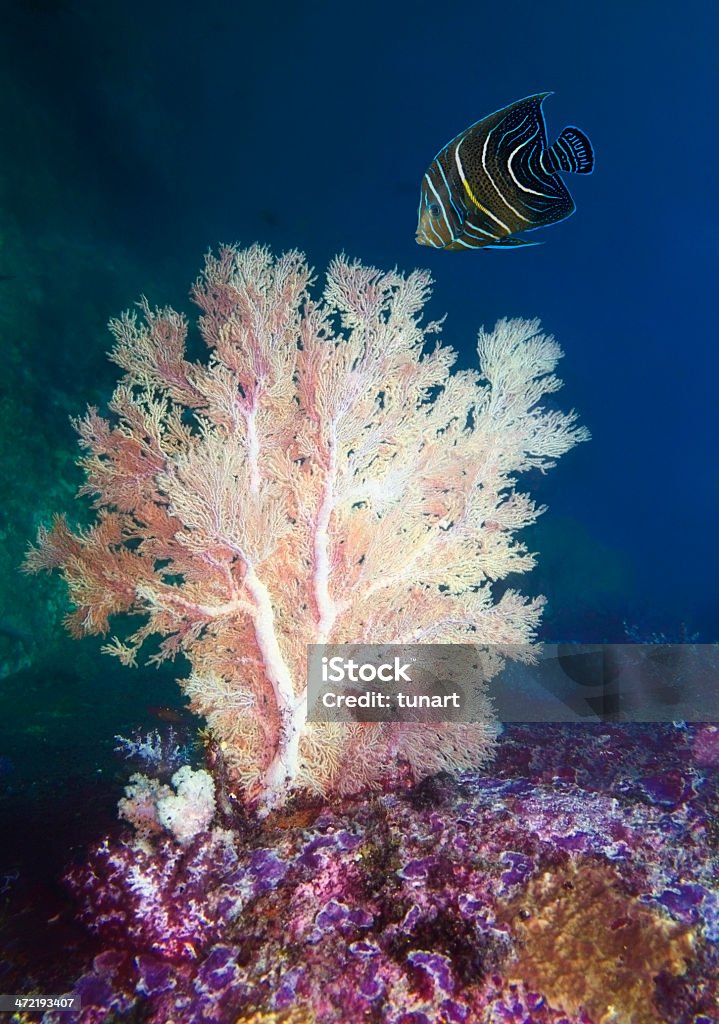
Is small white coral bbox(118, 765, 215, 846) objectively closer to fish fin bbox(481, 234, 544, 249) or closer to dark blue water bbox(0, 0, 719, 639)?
fish fin bbox(481, 234, 544, 249)

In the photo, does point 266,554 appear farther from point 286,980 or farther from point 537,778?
point 537,778

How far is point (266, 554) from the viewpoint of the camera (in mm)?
3240

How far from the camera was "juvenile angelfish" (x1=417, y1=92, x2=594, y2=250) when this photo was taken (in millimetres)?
1579

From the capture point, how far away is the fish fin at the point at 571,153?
154 cm

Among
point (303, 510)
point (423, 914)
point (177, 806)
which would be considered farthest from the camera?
point (303, 510)

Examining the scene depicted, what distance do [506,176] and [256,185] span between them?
883 inches

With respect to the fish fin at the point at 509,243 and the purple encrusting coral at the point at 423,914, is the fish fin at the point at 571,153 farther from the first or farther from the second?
the purple encrusting coral at the point at 423,914

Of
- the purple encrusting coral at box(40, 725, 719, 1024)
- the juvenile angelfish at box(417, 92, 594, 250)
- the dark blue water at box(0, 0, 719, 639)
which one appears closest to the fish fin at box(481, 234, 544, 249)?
the juvenile angelfish at box(417, 92, 594, 250)

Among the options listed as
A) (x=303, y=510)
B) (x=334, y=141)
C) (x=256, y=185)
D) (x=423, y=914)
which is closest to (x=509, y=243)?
(x=303, y=510)

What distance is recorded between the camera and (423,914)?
2334 mm

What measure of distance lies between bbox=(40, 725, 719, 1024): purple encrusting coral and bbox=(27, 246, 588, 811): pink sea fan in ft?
1.93

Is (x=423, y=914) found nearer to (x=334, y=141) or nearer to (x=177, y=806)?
(x=177, y=806)

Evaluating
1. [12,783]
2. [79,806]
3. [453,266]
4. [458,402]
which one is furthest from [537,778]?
[453,266]

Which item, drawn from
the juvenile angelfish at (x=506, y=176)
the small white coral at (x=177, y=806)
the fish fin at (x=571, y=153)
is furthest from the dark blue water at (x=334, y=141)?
the fish fin at (x=571, y=153)
